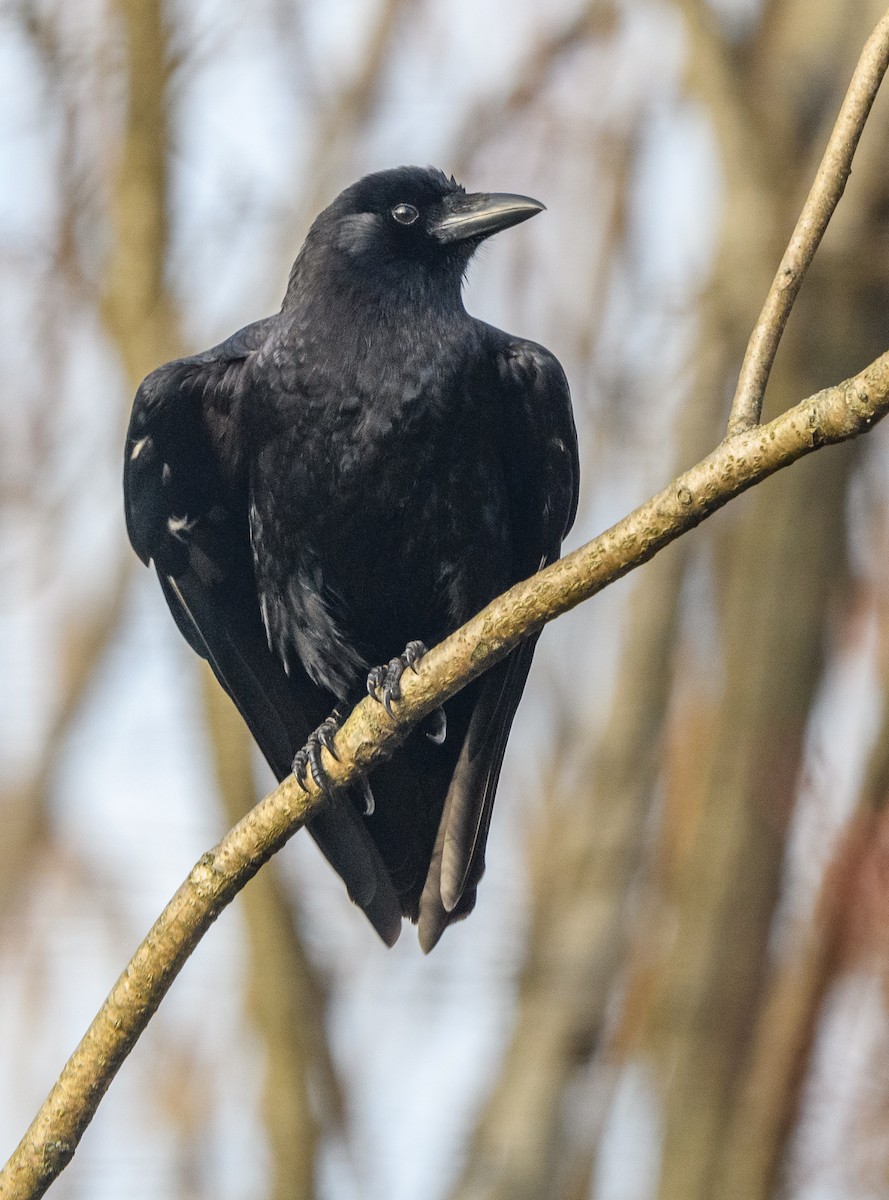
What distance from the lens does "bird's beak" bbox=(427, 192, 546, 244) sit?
16.9 ft

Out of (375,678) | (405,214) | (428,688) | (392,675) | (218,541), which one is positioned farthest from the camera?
(405,214)

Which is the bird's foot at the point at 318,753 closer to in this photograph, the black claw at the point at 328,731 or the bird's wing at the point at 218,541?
the black claw at the point at 328,731

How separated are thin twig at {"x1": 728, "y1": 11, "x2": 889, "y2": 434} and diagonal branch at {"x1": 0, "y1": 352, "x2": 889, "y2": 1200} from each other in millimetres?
271

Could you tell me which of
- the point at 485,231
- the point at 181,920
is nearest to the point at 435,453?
the point at 485,231

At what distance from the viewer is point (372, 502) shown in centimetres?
462

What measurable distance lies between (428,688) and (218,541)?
2.06m

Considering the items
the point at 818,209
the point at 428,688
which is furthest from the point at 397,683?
the point at 818,209

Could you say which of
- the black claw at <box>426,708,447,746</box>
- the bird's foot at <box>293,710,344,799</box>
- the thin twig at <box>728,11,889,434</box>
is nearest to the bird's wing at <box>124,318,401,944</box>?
the bird's foot at <box>293,710,344,799</box>

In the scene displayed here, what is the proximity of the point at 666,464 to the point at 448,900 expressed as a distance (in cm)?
334

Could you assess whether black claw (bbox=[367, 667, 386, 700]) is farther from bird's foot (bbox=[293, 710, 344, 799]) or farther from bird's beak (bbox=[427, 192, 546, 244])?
bird's beak (bbox=[427, 192, 546, 244])

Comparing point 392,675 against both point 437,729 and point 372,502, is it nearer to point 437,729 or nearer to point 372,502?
point 372,502

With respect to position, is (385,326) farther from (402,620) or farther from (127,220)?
(127,220)

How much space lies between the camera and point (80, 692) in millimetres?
10633

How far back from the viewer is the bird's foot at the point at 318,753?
3.67 meters
